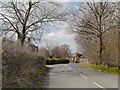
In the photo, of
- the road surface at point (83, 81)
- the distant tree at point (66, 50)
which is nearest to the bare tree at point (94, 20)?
the road surface at point (83, 81)

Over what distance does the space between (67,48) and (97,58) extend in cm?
7021

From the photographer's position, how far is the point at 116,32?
19.8 m

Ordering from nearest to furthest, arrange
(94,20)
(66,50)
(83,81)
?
(83,81), (94,20), (66,50)

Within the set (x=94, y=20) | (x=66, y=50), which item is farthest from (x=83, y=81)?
(x=66, y=50)

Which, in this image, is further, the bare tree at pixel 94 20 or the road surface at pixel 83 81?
the bare tree at pixel 94 20

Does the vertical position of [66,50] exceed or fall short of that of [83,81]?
it exceeds it

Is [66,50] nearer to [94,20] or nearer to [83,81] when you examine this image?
[94,20]

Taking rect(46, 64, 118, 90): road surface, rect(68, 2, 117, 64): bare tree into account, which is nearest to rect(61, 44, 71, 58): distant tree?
rect(68, 2, 117, 64): bare tree

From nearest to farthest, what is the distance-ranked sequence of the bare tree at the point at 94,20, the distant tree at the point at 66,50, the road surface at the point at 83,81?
1. the road surface at the point at 83,81
2. the bare tree at the point at 94,20
3. the distant tree at the point at 66,50

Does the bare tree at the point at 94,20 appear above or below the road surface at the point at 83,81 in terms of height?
above

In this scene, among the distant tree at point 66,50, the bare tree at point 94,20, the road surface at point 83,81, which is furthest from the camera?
the distant tree at point 66,50

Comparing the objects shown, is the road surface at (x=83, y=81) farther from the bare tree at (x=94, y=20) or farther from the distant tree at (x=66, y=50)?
the distant tree at (x=66, y=50)

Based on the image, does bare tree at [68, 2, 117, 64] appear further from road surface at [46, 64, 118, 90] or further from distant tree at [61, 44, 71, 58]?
distant tree at [61, 44, 71, 58]

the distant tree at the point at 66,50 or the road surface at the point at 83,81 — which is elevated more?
the distant tree at the point at 66,50
